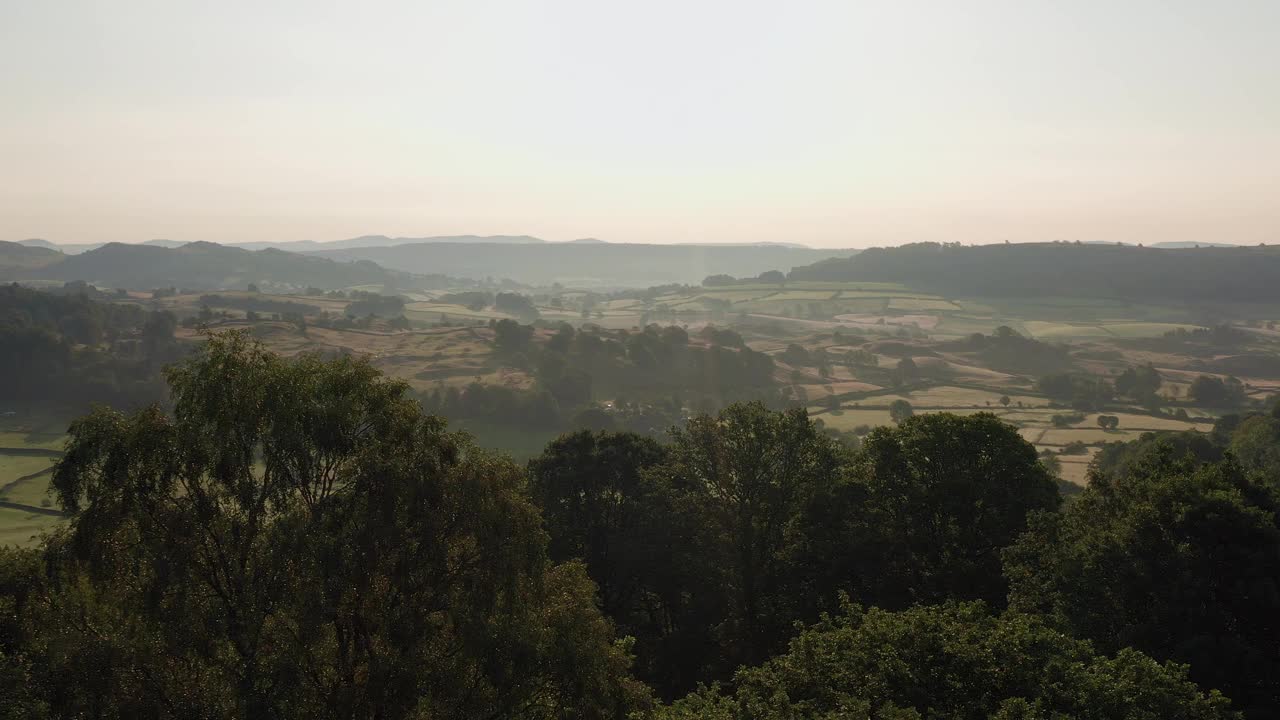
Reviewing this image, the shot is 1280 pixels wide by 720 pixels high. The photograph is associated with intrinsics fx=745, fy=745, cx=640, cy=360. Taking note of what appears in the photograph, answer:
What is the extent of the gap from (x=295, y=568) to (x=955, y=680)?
1519 centimetres

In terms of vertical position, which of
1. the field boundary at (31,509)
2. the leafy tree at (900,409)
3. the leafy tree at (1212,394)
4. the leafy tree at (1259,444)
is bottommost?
the field boundary at (31,509)

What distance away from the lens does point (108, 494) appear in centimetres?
1545

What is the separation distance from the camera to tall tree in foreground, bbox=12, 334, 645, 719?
1537cm

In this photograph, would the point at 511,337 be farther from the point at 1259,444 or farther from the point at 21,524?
the point at 1259,444

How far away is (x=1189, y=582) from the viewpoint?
22062 millimetres

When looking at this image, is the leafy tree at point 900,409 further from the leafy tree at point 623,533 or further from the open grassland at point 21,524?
the open grassland at point 21,524

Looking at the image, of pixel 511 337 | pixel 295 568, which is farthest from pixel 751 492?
pixel 511 337

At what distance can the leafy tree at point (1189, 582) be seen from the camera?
20672mm

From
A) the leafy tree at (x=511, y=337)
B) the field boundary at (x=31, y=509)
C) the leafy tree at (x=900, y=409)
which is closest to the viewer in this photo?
the field boundary at (x=31, y=509)

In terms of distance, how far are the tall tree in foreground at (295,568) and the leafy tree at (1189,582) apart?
637 inches

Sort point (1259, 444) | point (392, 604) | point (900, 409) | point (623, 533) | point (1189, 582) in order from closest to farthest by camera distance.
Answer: point (392, 604) < point (1189, 582) < point (623, 533) < point (1259, 444) < point (900, 409)

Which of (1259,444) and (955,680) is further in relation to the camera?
(1259,444)

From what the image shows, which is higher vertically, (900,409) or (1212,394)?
(1212,394)

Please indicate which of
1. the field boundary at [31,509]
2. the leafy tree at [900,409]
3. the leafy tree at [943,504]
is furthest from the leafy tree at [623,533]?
the leafy tree at [900,409]
